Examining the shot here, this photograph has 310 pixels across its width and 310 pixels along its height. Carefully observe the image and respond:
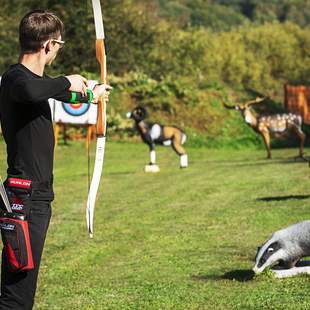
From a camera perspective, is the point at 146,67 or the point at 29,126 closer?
the point at 29,126

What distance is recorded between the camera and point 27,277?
5207 mm

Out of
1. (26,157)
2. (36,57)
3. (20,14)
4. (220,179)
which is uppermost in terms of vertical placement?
A: (20,14)

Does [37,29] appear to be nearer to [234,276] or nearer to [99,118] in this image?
[99,118]

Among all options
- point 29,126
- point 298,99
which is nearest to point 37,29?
point 29,126

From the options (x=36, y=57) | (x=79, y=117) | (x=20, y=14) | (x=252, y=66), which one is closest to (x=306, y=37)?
(x=252, y=66)

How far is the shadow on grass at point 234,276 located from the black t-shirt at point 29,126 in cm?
443

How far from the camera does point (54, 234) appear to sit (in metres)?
13.4

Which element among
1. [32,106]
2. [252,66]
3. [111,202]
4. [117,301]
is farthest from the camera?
[252,66]

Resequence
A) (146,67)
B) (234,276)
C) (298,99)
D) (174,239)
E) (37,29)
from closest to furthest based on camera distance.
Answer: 1. (37,29)
2. (234,276)
3. (174,239)
4. (298,99)
5. (146,67)

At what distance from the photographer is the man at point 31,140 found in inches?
202

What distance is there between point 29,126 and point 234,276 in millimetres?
4806

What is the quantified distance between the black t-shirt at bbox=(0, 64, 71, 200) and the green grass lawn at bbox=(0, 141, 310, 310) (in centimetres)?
320

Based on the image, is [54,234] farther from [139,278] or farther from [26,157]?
[26,157]

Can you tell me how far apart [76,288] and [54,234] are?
4119mm
